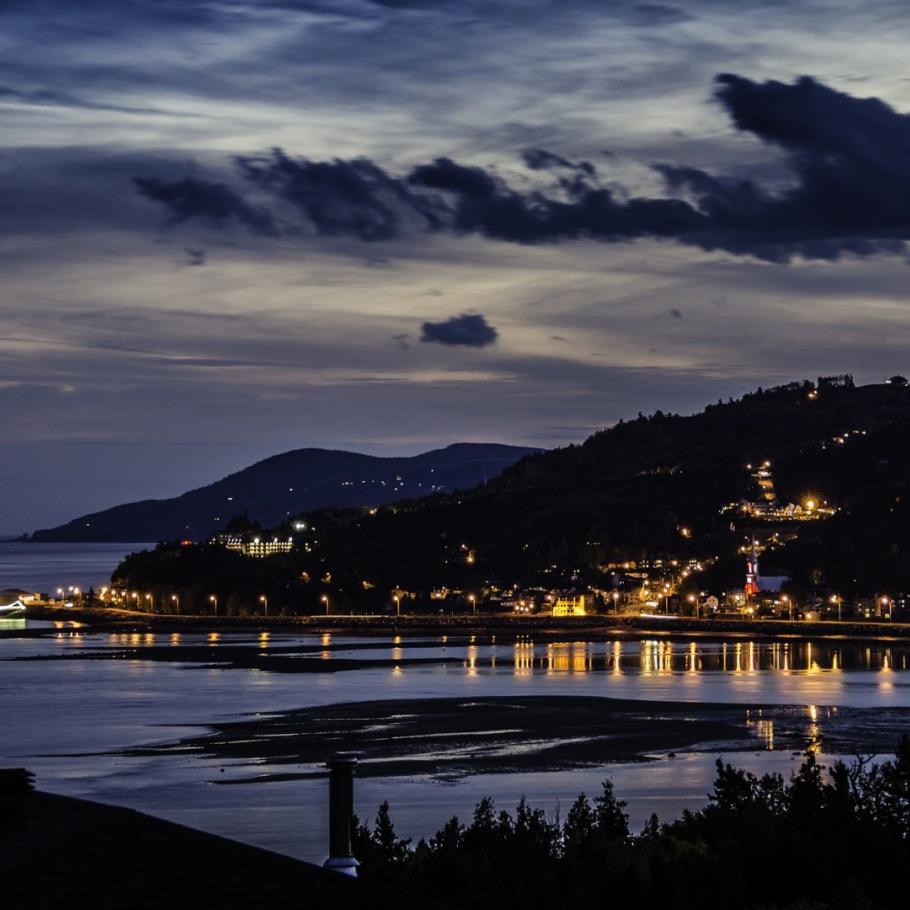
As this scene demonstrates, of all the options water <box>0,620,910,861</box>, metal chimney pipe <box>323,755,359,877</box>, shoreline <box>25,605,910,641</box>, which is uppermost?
metal chimney pipe <box>323,755,359,877</box>

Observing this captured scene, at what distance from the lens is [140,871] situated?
1565 cm

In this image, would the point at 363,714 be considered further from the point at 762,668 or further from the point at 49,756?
the point at 762,668

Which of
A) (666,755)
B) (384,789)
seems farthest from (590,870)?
(666,755)

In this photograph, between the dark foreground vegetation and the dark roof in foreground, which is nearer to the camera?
the dark roof in foreground

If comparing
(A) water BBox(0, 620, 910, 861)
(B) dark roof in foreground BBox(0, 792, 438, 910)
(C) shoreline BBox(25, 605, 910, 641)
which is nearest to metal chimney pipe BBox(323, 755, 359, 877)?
(B) dark roof in foreground BBox(0, 792, 438, 910)

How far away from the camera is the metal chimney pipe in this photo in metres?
18.8

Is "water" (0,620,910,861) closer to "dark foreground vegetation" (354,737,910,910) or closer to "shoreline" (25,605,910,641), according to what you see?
"shoreline" (25,605,910,641)

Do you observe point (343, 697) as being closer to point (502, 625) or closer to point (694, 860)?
point (694, 860)

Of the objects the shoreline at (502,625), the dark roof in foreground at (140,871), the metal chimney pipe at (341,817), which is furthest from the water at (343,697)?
the dark roof in foreground at (140,871)

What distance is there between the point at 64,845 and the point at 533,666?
317ft

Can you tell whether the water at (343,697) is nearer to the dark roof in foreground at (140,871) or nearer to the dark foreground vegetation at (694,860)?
the dark foreground vegetation at (694,860)

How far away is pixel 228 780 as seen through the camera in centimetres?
4994

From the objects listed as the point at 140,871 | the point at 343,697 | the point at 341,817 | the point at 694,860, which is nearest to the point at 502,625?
the point at 343,697

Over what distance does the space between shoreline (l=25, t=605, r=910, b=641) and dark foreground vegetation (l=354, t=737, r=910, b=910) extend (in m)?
121
